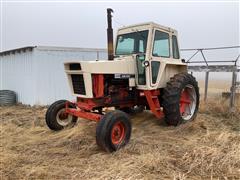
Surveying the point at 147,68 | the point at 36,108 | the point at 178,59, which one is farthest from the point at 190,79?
the point at 36,108

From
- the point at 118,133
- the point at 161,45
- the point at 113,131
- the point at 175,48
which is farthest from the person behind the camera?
the point at 175,48

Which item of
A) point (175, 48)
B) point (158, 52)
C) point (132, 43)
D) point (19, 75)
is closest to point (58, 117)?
point (132, 43)

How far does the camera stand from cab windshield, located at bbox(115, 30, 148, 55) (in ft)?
22.1

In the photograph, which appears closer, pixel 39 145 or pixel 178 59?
pixel 39 145

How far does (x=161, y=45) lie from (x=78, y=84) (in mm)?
2106

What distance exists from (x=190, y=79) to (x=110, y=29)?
224 cm

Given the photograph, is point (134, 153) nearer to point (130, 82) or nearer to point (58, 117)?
point (130, 82)

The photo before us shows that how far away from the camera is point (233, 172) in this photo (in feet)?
14.3

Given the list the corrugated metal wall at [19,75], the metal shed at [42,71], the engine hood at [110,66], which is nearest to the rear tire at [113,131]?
the engine hood at [110,66]

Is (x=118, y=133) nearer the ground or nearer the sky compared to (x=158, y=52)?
nearer the ground

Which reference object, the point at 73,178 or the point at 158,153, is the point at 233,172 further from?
the point at 73,178

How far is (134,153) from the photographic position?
5.21 m

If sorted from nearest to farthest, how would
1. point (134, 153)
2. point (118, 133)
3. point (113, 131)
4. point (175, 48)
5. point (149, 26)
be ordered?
point (134, 153) → point (113, 131) → point (118, 133) → point (149, 26) → point (175, 48)

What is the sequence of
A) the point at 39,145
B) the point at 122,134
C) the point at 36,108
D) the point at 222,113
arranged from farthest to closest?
the point at 36,108, the point at 222,113, the point at 39,145, the point at 122,134
